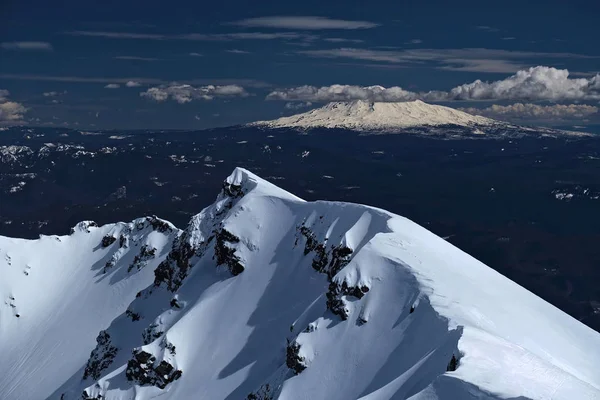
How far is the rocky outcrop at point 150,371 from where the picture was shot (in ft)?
486

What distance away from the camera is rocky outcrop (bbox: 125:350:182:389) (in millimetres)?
148000

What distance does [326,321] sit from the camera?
11812cm

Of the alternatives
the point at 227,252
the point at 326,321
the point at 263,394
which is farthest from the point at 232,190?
the point at 263,394

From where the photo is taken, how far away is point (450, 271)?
126 metres

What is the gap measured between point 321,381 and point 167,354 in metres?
55.9

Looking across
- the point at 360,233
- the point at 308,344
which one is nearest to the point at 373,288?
the point at 308,344

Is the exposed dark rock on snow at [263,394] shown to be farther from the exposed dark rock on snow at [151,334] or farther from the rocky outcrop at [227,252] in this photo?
the exposed dark rock on snow at [151,334]

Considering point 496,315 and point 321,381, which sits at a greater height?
point 496,315

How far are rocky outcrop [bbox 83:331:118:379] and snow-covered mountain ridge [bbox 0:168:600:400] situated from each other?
1.46 feet

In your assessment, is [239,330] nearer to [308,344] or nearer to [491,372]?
[308,344]

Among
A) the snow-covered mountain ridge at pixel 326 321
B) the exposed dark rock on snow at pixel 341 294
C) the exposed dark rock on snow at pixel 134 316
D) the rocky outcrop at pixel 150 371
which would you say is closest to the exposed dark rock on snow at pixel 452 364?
the snow-covered mountain ridge at pixel 326 321

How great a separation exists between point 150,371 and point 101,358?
39.5 metres

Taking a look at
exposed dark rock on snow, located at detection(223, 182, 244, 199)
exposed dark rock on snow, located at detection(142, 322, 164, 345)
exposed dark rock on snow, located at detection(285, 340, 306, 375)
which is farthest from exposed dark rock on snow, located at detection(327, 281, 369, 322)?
exposed dark rock on snow, located at detection(223, 182, 244, 199)

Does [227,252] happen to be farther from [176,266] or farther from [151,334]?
[151,334]
